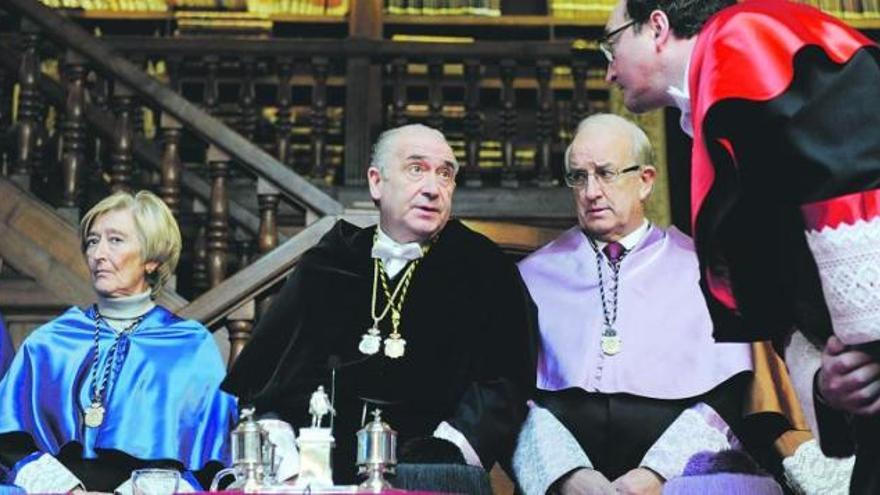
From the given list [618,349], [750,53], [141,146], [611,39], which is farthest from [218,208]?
[750,53]

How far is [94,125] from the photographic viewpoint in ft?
21.4

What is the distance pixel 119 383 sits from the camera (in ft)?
13.7

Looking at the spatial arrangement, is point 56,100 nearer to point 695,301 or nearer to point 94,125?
point 94,125

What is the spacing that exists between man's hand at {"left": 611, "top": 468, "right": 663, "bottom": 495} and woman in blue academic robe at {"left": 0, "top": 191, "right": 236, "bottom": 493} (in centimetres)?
115

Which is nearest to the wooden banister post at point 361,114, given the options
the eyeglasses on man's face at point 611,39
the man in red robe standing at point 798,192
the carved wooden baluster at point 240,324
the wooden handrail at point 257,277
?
the wooden handrail at point 257,277

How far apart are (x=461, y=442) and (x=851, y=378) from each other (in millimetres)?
1578

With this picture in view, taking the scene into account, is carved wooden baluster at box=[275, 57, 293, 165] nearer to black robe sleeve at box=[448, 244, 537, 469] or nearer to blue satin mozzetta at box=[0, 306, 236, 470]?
blue satin mozzetta at box=[0, 306, 236, 470]

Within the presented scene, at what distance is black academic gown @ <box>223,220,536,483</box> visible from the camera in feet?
13.2

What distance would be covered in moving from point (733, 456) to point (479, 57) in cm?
415

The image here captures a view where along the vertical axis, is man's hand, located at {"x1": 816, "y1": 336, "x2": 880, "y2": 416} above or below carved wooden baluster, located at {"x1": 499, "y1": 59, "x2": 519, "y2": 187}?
below

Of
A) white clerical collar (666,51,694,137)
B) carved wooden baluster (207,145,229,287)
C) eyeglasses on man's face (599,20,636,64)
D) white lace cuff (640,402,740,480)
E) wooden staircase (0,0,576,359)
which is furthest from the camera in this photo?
carved wooden baluster (207,145,229,287)

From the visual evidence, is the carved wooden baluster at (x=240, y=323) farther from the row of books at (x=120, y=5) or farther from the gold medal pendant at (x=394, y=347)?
the row of books at (x=120, y=5)

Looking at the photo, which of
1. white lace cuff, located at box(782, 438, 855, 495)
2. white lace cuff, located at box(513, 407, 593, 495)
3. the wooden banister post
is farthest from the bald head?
the wooden banister post

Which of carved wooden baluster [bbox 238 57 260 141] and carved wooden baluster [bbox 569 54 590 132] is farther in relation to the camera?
carved wooden baluster [bbox 238 57 260 141]
